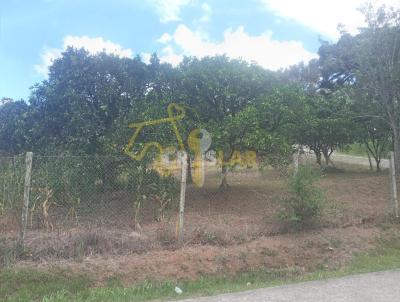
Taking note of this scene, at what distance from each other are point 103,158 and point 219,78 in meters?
4.31

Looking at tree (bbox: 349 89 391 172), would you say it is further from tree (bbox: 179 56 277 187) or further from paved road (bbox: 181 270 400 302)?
paved road (bbox: 181 270 400 302)

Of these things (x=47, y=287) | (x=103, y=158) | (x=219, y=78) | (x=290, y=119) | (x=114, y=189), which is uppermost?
(x=219, y=78)

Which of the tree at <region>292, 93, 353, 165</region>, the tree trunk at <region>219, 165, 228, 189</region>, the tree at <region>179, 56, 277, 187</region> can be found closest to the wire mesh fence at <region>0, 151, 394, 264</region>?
the tree trunk at <region>219, 165, 228, 189</region>

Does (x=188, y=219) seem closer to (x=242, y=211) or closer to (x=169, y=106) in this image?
(x=242, y=211)

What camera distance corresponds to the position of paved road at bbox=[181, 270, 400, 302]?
523 centimetres

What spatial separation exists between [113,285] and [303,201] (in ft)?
12.4

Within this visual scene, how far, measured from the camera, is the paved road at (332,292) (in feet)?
17.2

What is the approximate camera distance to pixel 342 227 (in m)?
8.55

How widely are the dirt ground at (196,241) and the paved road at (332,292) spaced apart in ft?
3.73

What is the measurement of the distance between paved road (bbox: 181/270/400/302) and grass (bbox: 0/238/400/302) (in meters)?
0.34

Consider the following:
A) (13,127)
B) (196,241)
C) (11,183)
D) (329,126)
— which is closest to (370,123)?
(329,126)

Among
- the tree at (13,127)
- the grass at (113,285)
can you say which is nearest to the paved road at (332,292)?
the grass at (113,285)

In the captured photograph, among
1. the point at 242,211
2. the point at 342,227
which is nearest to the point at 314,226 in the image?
the point at 342,227

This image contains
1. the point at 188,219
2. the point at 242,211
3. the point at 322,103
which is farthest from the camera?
the point at 322,103
